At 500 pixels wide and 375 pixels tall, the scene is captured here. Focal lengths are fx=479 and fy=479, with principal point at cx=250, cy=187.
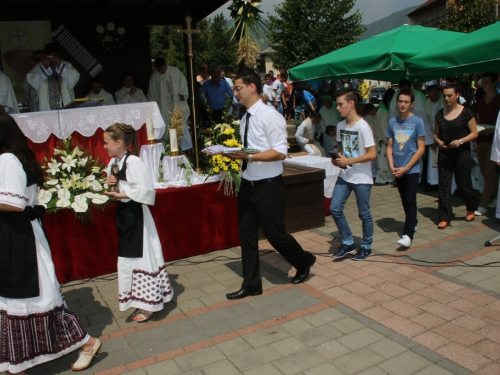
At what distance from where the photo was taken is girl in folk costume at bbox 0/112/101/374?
3.18 meters

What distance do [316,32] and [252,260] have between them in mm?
35846

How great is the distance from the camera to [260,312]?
4.34 meters

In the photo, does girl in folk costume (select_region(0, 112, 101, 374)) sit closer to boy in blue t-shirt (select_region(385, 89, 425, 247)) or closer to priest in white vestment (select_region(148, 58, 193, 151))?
boy in blue t-shirt (select_region(385, 89, 425, 247))

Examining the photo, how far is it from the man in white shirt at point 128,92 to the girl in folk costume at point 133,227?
222 inches

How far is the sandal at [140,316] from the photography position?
427cm

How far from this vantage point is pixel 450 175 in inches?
263

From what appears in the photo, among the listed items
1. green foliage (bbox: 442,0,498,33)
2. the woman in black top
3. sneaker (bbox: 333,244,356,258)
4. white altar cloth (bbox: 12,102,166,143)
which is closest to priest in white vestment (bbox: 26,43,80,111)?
Answer: white altar cloth (bbox: 12,102,166,143)

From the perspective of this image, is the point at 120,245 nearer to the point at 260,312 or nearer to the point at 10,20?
the point at 260,312

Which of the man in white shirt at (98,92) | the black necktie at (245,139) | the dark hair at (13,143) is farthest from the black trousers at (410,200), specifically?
the man in white shirt at (98,92)

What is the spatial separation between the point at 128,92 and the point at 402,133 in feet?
19.1

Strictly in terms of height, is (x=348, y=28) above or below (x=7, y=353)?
above

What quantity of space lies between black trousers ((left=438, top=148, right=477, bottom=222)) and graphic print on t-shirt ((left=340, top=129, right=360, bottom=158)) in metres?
2.08

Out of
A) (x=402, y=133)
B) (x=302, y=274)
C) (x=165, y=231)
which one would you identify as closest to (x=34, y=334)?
(x=165, y=231)

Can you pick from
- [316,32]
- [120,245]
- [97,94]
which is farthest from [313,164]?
[316,32]
